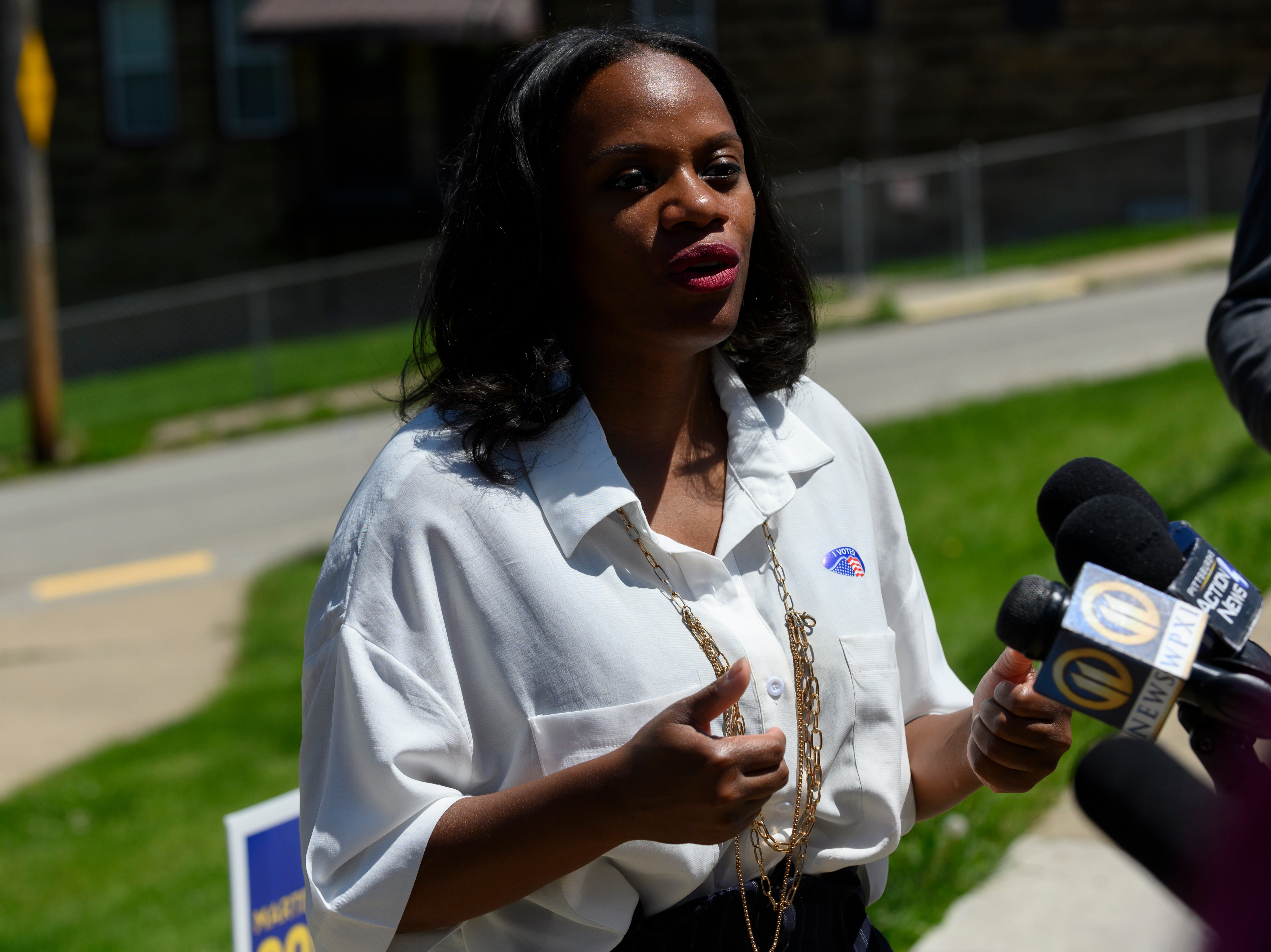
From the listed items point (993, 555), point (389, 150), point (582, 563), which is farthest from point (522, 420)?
point (389, 150)

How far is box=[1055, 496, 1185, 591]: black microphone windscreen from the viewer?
1.20 meters

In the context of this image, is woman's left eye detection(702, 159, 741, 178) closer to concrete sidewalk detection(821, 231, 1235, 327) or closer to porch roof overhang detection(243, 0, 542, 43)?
concrete sidewalk detection(821, 231, 1235, 327)

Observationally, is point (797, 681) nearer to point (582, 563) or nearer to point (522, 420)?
point (582, 563)

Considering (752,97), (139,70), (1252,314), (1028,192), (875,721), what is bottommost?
(1028,192)

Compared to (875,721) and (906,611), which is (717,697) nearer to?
(875,721)

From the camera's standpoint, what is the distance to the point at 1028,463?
8.37 metres

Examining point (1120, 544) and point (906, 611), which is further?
point (906, 611)

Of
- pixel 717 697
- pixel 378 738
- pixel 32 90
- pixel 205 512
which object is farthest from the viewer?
pixel 32 90

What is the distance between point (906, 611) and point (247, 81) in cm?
1899

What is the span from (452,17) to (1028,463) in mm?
11222

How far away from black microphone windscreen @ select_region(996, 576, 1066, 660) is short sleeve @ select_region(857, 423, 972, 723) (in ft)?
3.15

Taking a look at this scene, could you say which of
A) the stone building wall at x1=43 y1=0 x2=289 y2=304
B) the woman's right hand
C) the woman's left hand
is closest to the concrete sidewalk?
the stone building wall at x1=43 y1=0 x2=289 y2=304

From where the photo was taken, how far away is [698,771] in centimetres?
160

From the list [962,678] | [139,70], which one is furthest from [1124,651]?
[139,70]
